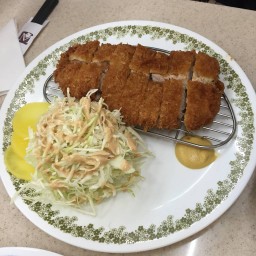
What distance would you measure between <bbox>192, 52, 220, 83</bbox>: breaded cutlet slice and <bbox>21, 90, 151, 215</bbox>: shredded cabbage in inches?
15.5

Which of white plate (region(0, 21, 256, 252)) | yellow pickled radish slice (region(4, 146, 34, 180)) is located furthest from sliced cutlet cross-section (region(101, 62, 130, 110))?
yellow pickled radish slice (region(4, 146, 34, 180))

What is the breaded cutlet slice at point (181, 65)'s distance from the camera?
158 cm

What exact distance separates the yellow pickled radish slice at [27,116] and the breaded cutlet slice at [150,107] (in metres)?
0.50

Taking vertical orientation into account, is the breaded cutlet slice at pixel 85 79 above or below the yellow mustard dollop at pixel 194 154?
above

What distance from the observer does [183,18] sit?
1993 millimetres

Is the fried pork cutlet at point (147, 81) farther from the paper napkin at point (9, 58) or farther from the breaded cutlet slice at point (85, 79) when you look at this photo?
the paper napkin at point (9, 58)


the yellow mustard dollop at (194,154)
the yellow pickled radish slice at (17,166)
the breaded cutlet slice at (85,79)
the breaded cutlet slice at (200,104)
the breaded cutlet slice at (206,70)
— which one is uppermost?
the breaded cutlet slice at (206,70)

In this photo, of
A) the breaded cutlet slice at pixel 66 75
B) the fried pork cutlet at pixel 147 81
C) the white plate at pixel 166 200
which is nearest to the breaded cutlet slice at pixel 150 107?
the fried pork cutlet at pixel 147 81

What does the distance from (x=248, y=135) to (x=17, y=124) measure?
1.06 meters

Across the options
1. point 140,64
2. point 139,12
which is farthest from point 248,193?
point 139,12

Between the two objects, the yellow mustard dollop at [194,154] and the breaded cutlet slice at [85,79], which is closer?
the yellow mustard dollop at [194,154]

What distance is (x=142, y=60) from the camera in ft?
5.39

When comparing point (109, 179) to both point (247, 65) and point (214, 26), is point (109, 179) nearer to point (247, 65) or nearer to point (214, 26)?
point (247, 65)

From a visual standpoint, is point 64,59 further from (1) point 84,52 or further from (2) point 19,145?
(2) point 19,145
